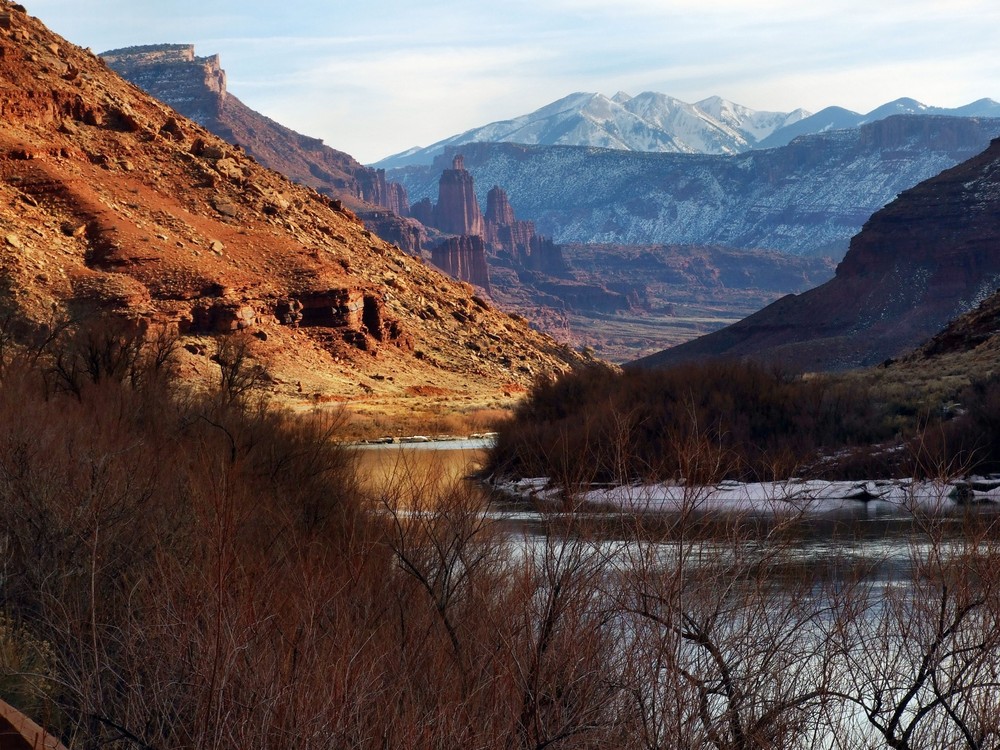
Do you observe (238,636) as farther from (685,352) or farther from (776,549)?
(685,352)

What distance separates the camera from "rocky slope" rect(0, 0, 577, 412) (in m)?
54.9

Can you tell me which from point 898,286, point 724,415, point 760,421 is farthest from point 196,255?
point 898,286

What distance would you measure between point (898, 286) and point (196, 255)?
7066 centimetres

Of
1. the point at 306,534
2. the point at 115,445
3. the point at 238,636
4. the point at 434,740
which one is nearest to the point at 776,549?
the point at 434,740

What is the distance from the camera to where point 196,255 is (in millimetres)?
59625

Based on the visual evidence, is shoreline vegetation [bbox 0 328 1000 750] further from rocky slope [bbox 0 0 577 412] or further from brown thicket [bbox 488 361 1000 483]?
rocky slope [bbox 0 0 577 412]

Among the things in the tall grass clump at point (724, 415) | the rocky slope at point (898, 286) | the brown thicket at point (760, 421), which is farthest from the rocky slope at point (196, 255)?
the rocky slope at point (898, 286)

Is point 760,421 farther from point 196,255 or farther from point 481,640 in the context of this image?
point 196,255

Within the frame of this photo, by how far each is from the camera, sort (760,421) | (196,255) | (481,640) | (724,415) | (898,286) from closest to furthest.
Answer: (481,640) < (724,415) < (760,421) < (196,255) < (898,286)

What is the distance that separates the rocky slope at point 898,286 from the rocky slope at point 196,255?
114 ft

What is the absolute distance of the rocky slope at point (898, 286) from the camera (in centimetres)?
9906

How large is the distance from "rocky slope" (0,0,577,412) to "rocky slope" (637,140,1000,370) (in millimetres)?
34663

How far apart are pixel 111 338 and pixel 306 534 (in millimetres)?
17113

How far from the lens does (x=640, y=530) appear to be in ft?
25.5
